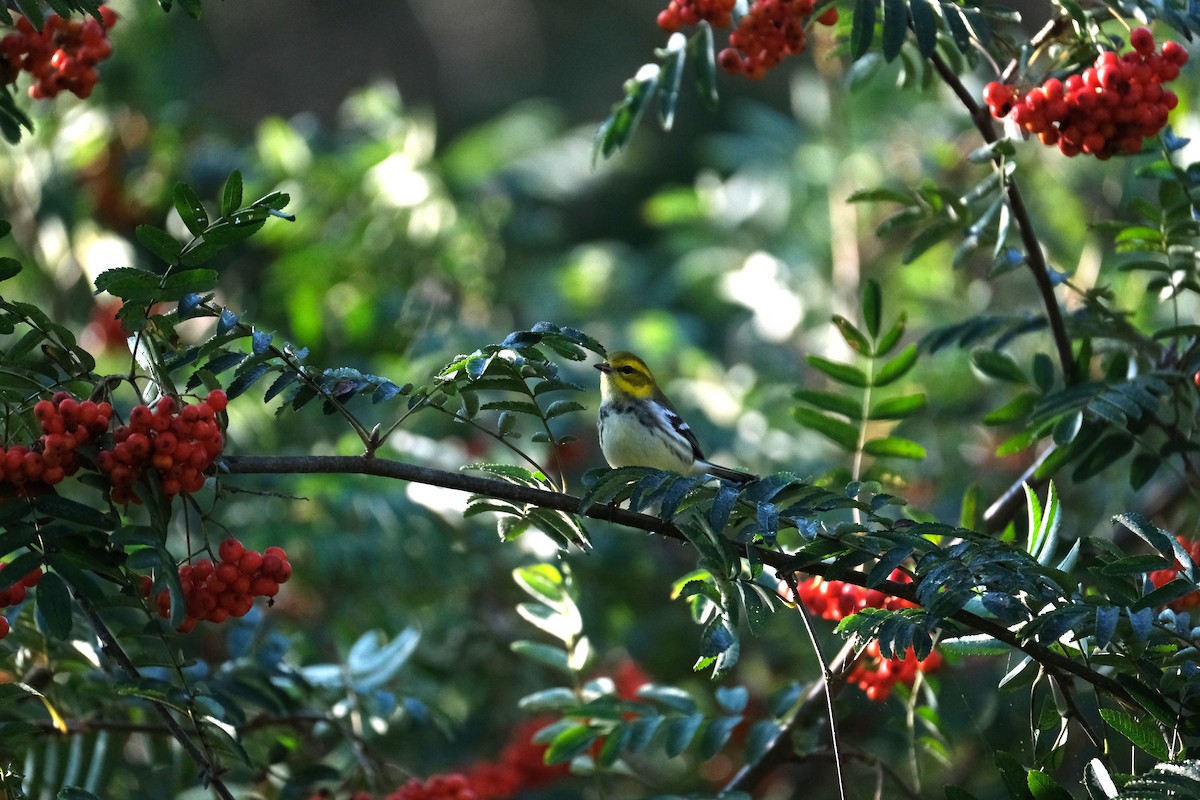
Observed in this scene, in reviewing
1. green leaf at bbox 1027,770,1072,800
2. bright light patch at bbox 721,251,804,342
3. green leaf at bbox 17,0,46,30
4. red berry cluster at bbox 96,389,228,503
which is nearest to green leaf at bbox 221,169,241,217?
red berry cluster at bbox 96,389,228,503

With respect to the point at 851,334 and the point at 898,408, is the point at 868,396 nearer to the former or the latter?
the point at 898,408

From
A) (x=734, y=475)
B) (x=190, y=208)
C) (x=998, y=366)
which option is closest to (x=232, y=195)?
(x=190, y=208)

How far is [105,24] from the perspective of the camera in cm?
275

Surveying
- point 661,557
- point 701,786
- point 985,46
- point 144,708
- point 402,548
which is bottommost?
point 701,786

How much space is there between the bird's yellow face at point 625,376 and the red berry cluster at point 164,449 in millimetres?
2531

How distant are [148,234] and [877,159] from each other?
4878 mm

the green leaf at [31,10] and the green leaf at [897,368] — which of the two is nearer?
the green leaf at [31,10]

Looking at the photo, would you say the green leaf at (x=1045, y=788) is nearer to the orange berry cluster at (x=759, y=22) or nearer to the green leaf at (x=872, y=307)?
the green leaf at (x=872, y=307)

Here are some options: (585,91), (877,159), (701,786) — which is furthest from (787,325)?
(585,91)

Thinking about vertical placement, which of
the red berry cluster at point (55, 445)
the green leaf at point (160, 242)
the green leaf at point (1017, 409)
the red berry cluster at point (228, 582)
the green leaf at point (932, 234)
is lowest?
the green leaf at point (1017, 409)

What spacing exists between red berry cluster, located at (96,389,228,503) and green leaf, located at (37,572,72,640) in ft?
0.56

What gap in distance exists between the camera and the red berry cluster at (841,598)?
2873 millimetres

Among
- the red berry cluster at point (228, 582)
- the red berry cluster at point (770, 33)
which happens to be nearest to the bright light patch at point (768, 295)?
the red berry cluster at point (770, 33)

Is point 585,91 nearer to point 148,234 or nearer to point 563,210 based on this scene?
point 563,210
